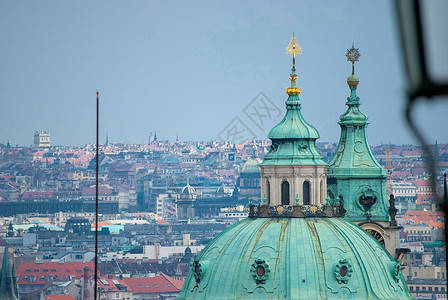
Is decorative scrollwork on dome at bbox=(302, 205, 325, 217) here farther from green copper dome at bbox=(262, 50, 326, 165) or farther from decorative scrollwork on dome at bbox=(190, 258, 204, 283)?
decorative scrollwork on dome at bbox=(190, 258, 204, 283)

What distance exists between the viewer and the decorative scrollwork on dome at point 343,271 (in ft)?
84.8

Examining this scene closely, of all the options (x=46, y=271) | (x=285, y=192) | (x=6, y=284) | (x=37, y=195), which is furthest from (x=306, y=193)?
(x=37, y=195)

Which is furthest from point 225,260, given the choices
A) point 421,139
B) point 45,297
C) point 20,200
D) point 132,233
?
point 20,200

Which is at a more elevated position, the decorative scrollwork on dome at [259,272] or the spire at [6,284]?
the decorative scrollwork on dome at [259,272]

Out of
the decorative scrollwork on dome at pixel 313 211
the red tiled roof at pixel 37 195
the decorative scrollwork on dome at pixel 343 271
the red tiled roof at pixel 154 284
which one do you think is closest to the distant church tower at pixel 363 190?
the decorative scrollwork on dome at pixel 313 211

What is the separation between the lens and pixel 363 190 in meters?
29.6

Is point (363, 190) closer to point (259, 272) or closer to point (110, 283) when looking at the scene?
point (259, 272)

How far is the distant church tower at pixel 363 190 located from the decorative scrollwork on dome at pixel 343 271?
323 cm

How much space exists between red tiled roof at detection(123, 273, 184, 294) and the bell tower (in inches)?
3167

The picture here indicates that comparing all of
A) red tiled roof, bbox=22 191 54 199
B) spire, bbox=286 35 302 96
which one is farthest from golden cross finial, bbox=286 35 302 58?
red tiled roof, bbox=22 191 54 199

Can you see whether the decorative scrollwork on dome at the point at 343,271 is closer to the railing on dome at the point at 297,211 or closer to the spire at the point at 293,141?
the railing on dome at the point at 297,211

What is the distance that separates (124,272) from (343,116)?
9323 centimetres

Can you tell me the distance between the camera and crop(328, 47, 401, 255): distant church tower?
29.4m

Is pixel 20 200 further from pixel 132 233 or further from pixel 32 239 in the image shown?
pixel 32 239
